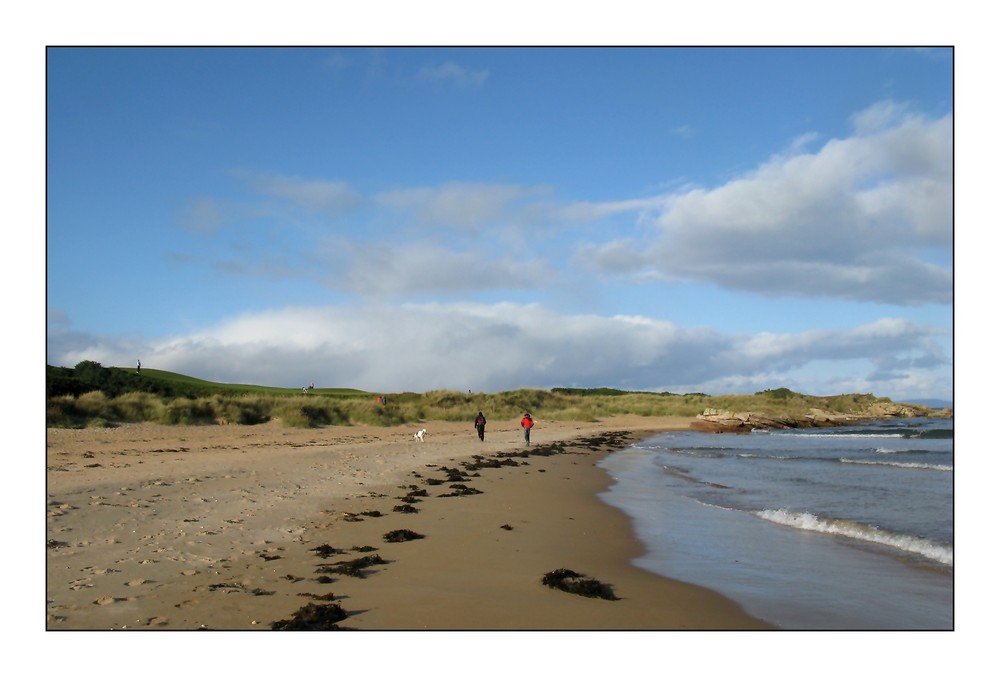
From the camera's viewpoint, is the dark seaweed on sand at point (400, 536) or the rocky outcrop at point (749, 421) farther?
the rocky outcrop at point (749, 421)

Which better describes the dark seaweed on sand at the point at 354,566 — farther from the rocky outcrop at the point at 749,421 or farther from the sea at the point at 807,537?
the rocky outcrop at the point at 749,421

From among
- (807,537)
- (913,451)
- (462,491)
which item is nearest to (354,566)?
(462,491)

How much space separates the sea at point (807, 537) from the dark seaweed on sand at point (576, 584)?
1.38 metres

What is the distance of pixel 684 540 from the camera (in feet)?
35.6

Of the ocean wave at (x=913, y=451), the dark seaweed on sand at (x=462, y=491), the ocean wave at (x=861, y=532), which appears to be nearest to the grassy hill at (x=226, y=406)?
the dark seaweed on sand at (x=462, y=491)

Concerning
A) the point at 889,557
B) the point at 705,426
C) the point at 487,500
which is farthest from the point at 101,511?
the point at 705,426

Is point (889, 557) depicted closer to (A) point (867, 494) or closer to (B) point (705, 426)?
(A) point (867, 494)

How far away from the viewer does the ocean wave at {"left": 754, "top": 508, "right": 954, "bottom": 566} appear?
10164 millimetres

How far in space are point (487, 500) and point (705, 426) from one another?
157 feet

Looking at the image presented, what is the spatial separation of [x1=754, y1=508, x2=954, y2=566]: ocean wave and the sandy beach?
11.2ft

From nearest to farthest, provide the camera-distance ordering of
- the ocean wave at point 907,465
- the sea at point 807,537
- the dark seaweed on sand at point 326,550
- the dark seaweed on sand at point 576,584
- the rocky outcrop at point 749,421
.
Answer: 1. the dark seaweed on sand at point 576,584
2. the sea at point 807,537
3. the dark seaweed on sand at point 326,550
4. the ocean wave at point 907,465
5. the rocky outcrop at point 749,421

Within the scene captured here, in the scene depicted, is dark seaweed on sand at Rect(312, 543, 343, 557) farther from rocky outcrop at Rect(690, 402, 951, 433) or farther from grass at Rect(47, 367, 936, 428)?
rocky outcrop at Rect(690, 402, 951, 433)

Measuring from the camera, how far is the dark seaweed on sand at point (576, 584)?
23.5 ft

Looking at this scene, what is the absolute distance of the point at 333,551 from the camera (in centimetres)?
872
